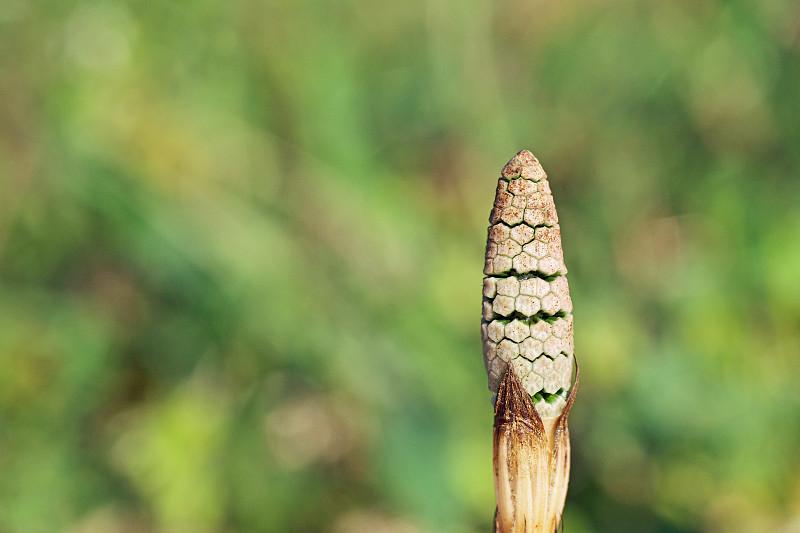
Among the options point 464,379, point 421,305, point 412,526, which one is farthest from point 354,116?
point 412,526

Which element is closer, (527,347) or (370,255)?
(527,347)

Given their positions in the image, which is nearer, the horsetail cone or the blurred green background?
the horsetail cone

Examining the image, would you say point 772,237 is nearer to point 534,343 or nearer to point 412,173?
point 412,173

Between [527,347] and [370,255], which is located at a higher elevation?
[370,255]

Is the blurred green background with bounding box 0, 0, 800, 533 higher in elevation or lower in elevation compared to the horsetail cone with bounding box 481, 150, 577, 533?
higher
